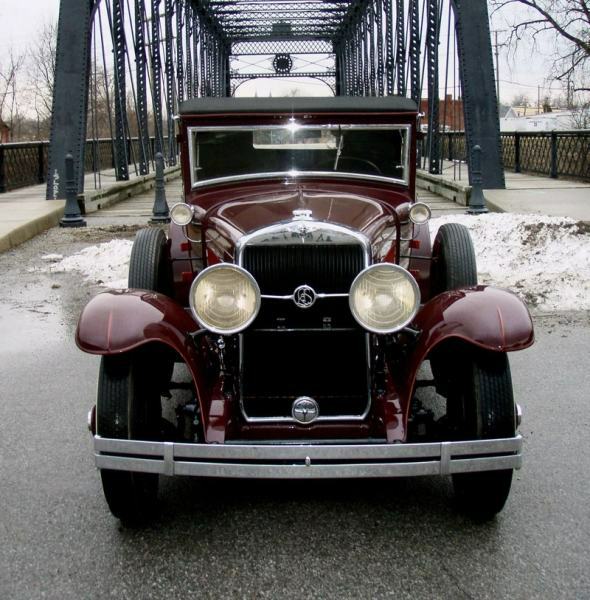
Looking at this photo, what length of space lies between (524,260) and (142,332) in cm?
529

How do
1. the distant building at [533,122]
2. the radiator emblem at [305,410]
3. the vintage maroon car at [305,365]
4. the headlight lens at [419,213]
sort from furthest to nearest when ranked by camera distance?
the distant building at [533,122] → the headlight lens at [419,213] → the radiator emblem at [305,410] → the vintage maroon car at [305,365]

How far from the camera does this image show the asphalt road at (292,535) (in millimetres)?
2570

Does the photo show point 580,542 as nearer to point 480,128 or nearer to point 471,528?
point 471,528

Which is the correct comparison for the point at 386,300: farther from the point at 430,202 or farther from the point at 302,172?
the point at 430,202

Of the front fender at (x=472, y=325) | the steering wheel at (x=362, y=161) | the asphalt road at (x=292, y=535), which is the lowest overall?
the asphalt road at (x=292, y=535)

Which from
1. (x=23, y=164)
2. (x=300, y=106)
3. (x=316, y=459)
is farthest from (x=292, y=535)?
(x=23, y=164)

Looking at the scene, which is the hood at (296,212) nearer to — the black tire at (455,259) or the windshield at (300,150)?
the windshield at (300,150)

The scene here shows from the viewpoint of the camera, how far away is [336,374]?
10.1 feet

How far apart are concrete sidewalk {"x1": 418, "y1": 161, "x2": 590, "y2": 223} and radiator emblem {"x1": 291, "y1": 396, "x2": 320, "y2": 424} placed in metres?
7.00

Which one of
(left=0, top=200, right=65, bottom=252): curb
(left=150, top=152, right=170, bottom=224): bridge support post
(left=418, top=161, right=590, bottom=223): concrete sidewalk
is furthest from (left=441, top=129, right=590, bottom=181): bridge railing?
(left=0, top=200, right=65, bottom=252): curb

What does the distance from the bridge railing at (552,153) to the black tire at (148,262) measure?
12838 millimetres

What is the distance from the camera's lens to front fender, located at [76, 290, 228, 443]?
9.34 feet

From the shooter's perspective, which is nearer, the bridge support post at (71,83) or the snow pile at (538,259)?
the snow pile at (538,259)

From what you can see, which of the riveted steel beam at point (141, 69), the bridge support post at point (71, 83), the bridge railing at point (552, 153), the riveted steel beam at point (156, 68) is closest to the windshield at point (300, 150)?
the bridge support post at point (71, 83)
